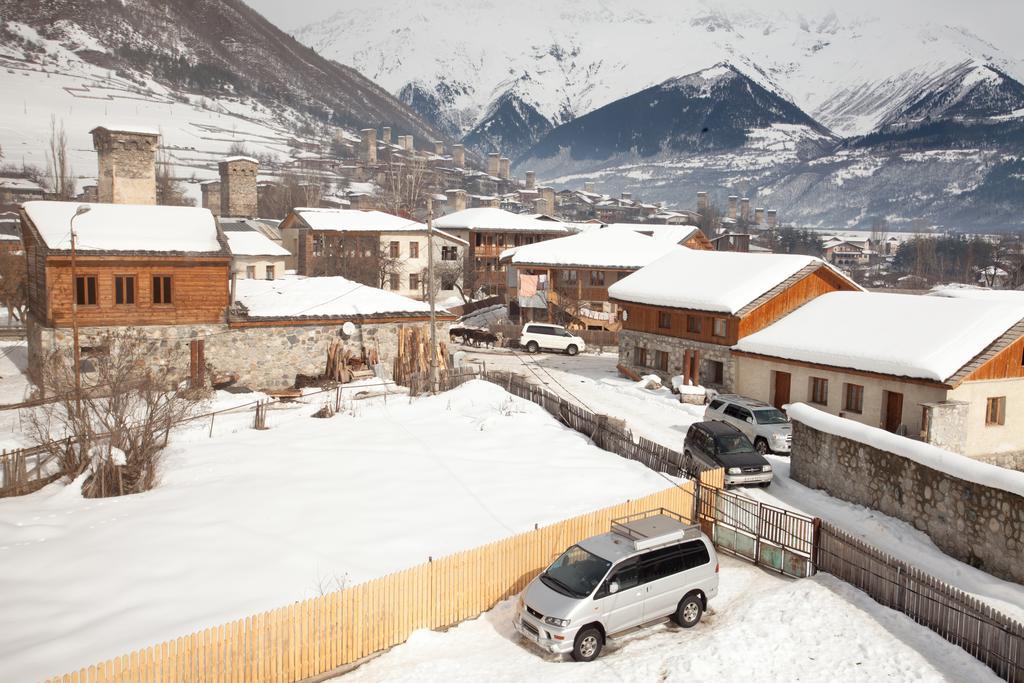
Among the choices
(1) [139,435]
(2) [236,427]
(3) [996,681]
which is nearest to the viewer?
(3) [996,681]

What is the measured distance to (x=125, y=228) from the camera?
→ 3522 cm

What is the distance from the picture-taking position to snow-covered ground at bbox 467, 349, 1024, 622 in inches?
671

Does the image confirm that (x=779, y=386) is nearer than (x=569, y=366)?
Yes

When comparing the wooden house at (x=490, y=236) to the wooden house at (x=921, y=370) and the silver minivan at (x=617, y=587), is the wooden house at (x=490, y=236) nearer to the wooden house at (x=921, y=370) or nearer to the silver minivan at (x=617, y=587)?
the wooden house at (x=921, y=370)

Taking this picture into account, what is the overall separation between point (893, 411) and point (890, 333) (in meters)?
3.41

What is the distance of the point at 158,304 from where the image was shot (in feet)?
113

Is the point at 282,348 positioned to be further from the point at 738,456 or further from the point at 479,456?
the point at 738,456

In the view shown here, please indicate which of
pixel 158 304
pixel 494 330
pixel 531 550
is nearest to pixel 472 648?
pixel 531 550

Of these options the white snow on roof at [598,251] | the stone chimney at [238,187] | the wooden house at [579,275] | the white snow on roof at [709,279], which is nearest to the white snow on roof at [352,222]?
the white snow on roof at [598,251]

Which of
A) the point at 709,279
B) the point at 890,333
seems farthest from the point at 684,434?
the point at 709,279

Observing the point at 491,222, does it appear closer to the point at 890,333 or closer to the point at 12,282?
the point at 12,282

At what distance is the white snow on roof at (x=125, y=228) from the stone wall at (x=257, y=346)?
357 cm

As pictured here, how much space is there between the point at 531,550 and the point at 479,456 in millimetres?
9244

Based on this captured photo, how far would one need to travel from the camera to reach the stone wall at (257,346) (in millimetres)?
34344
